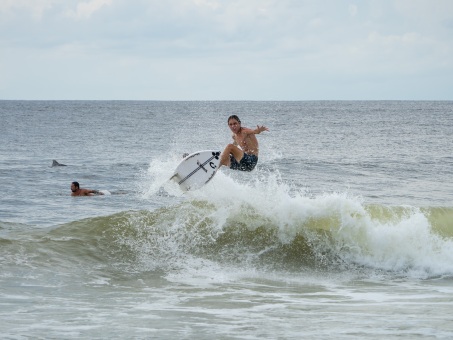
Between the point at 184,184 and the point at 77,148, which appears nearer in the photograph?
the point at 184,184

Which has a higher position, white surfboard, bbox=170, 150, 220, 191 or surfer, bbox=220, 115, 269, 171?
surfer, bbox=220, 115, 269, 171

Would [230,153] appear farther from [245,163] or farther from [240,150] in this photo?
[245,163]

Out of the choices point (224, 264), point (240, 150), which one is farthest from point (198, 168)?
point (224, 264)

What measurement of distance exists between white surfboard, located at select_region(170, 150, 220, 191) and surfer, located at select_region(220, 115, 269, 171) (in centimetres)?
110

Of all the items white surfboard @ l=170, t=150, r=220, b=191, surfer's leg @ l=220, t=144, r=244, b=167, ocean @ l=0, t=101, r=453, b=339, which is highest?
surfer's leg @ l=220, t=144, r=244, b=167

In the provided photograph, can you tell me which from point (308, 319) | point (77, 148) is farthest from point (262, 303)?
point (77, 148)

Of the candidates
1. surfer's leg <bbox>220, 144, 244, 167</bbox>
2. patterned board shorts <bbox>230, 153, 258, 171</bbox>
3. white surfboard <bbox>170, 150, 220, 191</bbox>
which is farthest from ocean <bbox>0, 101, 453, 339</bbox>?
surfer's leg <bbox>220, 144, 244, 167</bbox>

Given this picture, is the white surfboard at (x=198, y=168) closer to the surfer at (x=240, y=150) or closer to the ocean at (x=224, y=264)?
the ocean at (x=224, y=264)

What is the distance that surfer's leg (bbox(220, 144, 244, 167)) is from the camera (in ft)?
46.2

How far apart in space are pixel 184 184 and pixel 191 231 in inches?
58.7

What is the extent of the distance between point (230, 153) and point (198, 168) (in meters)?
1.56

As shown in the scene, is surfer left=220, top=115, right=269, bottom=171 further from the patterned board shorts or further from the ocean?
the ocean

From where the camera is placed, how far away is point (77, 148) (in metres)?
46.8

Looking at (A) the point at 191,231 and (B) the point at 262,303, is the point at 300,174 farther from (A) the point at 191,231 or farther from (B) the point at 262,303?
(B) the point at 262,303
